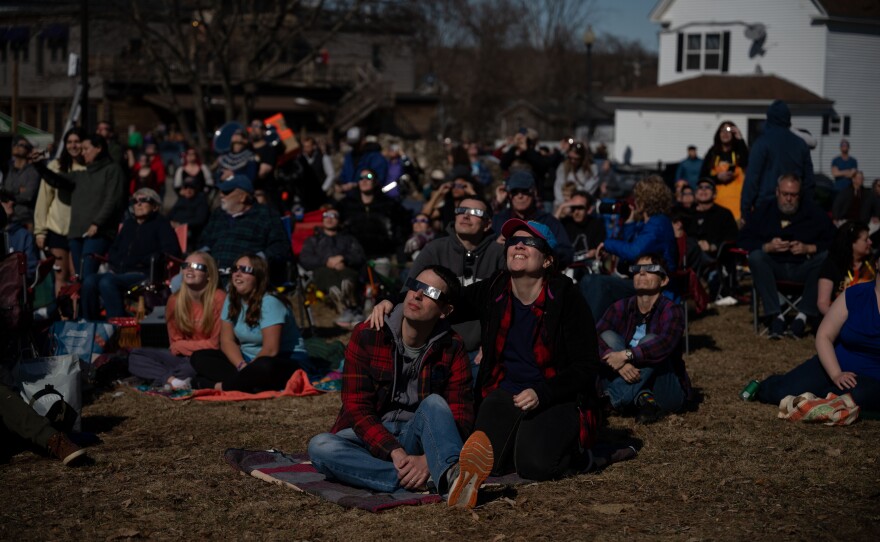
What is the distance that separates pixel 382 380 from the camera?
17.7ft

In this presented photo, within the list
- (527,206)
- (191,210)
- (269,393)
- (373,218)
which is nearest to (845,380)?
(527,206)

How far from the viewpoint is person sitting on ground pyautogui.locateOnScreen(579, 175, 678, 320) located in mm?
8695

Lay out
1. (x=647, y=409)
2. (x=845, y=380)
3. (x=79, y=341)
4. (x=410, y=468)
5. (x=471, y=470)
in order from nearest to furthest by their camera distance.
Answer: (x=471, y=470) → (x=410, y=468) → (x=845, y=380) → (x=647, y=409) → (x=79, y=341)

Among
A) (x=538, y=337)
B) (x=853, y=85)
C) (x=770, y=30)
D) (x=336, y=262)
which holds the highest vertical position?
(x=770, y=30)

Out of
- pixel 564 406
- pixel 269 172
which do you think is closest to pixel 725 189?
pixel 269 172

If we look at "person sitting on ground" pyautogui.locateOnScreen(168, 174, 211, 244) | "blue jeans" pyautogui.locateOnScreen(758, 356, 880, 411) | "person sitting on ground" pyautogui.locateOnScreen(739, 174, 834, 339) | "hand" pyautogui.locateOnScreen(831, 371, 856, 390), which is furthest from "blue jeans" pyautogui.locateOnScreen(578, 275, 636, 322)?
"person sitting on ground" pyautogui.locateOnScreen(168, 174, 211, 244)

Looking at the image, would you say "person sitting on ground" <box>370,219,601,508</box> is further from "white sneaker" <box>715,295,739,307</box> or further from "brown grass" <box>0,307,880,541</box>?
"white sneaker" <box>715,295,739,307</box>

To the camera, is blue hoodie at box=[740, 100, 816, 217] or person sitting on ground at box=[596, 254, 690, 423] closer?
person sitting on ground at box=[596, 254, 690, 423]

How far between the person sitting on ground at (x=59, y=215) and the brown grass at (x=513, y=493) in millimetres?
4111

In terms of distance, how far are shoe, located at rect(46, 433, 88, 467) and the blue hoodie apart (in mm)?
7530

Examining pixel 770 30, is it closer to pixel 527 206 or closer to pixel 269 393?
pixel 527 206

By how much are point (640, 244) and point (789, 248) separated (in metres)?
1.99

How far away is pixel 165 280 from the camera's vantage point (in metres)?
9.79

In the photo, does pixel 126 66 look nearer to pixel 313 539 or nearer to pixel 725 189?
pixel 725 189
